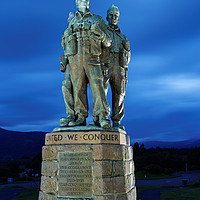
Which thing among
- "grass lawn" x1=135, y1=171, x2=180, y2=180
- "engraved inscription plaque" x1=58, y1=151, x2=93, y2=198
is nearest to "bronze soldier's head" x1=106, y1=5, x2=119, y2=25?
"engraved inscription plaque" x1=58, y1=151, x2=93, y2=198

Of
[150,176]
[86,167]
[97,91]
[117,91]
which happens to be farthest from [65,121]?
[150,176]

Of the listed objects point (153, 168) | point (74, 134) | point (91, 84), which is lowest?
point (153, 168)

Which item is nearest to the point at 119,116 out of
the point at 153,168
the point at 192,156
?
the point at 153,168

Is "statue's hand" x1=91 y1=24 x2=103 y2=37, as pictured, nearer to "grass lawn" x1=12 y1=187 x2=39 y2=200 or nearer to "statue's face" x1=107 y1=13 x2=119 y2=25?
"statue's face" x1=107 y1=13 x2=119 y2=25

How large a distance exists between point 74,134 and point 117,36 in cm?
314

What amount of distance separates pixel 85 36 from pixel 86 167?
299 centimetres

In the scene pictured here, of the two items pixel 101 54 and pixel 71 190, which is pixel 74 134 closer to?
pixel 71 190

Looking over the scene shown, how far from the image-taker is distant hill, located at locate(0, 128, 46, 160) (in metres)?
60.6

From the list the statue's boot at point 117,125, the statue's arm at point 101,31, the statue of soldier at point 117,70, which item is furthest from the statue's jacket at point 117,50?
the statue's boot at point 117,125

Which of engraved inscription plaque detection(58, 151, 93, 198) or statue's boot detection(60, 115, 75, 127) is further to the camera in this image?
statue's boot detection(60, 115, 75, 127)

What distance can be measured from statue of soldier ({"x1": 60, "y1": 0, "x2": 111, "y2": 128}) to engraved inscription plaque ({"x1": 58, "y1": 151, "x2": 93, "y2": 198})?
2.75 feet

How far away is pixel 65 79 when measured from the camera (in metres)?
6.96

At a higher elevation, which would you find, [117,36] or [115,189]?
[117,36]

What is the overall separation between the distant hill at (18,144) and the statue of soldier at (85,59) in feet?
173
